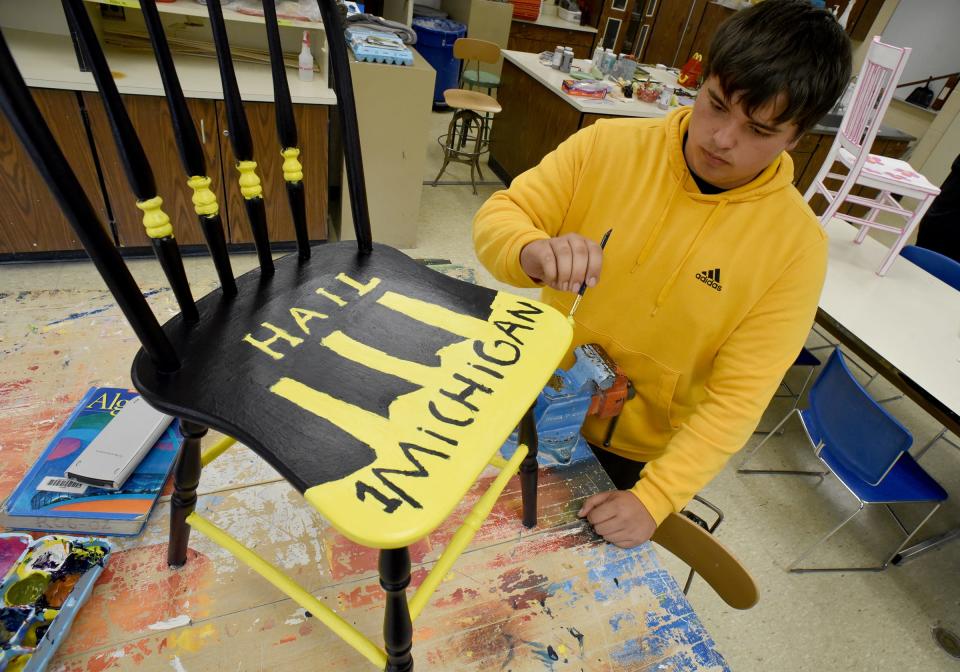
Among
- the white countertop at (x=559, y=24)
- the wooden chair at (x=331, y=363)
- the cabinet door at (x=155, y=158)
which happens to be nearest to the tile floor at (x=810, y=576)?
the cabinet door at (x=155, y=158)

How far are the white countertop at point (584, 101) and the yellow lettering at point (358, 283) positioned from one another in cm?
242

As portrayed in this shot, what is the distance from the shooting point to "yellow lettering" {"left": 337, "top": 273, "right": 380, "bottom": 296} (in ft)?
2.50

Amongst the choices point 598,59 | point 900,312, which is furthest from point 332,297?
point 598,59

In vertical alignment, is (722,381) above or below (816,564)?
above

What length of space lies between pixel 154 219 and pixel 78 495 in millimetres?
415

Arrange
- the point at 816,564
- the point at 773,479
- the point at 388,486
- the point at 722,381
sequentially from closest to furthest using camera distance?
the point at 388,486
the point at 722,381
the point at 816,564
the point at 773,479

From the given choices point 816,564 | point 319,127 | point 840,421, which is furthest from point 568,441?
point 319,127

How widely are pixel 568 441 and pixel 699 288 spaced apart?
0.37 metres

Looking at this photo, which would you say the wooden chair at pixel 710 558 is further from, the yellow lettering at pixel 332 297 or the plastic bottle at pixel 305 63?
the plastic bottle at pixel 305 63

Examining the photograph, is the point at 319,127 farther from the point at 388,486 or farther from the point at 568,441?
the point at 388,486

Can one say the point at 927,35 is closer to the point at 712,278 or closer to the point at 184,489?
the point at 712,278

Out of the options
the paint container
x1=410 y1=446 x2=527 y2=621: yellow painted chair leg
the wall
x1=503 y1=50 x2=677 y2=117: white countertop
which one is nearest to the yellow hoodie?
x1=410 y1=446 x2=527 y2=621: yellow painted chair leg

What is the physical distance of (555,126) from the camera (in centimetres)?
312

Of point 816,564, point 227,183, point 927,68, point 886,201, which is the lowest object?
point 816,564
